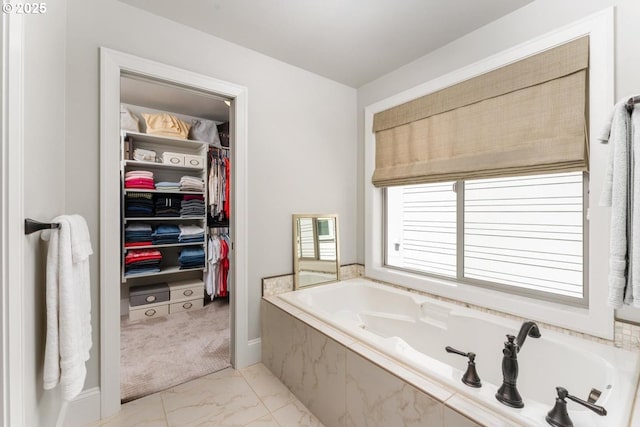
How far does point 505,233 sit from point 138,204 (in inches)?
134

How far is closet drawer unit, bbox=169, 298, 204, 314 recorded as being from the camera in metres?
3.26

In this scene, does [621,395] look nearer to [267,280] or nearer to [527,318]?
[527,318]

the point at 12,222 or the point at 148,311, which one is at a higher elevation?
the point at 12,222

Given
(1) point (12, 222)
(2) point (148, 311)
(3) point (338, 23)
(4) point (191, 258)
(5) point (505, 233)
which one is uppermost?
(3) point (338, 23)

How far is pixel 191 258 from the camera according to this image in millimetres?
3348

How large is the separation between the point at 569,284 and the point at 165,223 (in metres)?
3.78

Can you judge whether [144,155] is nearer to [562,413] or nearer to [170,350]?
[170,350]

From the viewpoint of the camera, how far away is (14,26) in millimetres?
755

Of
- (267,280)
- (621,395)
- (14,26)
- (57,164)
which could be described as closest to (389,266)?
(267,280)

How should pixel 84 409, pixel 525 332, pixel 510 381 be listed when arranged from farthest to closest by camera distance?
pixel 84 409 < pixel 525 332 < pixel 510 381

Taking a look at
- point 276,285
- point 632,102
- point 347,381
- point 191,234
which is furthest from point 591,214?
point 191,234

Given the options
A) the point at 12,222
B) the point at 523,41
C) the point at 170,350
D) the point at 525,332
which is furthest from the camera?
the point at 170,350

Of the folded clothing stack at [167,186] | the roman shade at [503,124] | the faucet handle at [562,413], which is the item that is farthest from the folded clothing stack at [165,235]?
the faucet handle at [562,413]

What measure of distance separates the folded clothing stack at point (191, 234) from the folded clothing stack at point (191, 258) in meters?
0.14
